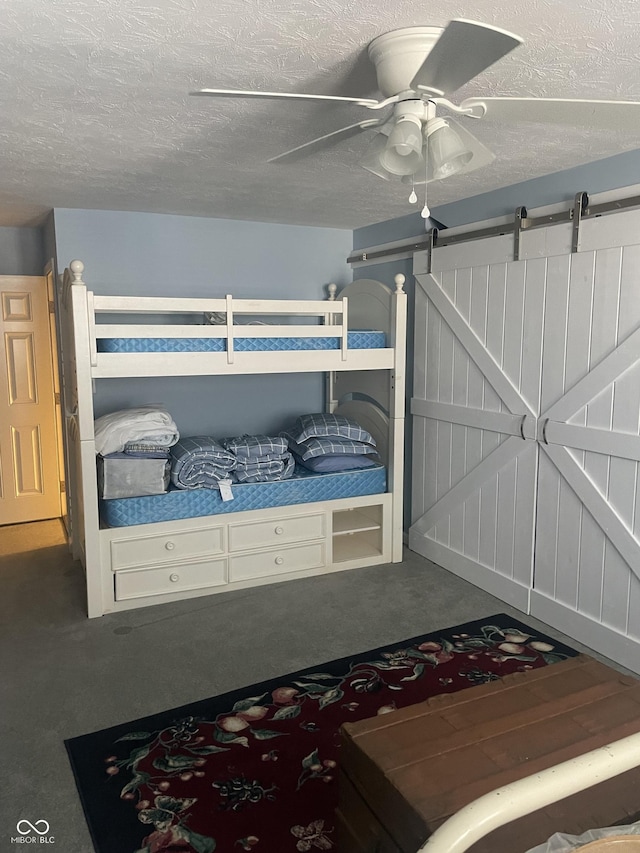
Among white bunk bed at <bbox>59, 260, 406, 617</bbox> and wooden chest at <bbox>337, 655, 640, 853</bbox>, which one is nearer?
wooden chest at <bbox>337, 655, 640, 853</bbox>

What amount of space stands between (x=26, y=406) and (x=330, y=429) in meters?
2.42

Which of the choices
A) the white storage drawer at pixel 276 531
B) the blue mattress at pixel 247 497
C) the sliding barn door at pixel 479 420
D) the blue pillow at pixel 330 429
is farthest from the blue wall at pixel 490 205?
the white storage drawer at pixel 276 531

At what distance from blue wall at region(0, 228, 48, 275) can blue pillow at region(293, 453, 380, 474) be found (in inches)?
99.5

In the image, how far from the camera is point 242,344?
3.56 m

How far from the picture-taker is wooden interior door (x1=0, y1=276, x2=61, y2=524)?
473 centimetres

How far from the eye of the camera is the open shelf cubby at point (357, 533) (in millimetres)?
4094

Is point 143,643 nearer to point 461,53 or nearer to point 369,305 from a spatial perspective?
point 369,305

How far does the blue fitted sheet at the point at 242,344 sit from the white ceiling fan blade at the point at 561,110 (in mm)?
2028

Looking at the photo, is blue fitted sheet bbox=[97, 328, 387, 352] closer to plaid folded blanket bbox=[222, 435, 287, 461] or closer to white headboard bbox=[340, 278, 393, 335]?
white headboard bbox=[340, 278, 393, 335]

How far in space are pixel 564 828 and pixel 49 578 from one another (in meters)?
3.36

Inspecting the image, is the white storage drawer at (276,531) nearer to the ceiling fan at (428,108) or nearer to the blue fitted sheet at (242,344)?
the blue fitted sheet at (242,344)

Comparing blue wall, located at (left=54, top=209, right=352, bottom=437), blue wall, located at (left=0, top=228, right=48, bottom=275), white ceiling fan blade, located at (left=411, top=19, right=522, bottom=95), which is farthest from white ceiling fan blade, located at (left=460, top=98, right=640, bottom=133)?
blue wall, located at (left=0, top=228, right=48, bottom=275)

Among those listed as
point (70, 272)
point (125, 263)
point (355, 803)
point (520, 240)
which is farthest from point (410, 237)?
point (355, 803)

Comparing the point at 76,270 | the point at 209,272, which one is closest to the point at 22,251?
the point at 209,272
